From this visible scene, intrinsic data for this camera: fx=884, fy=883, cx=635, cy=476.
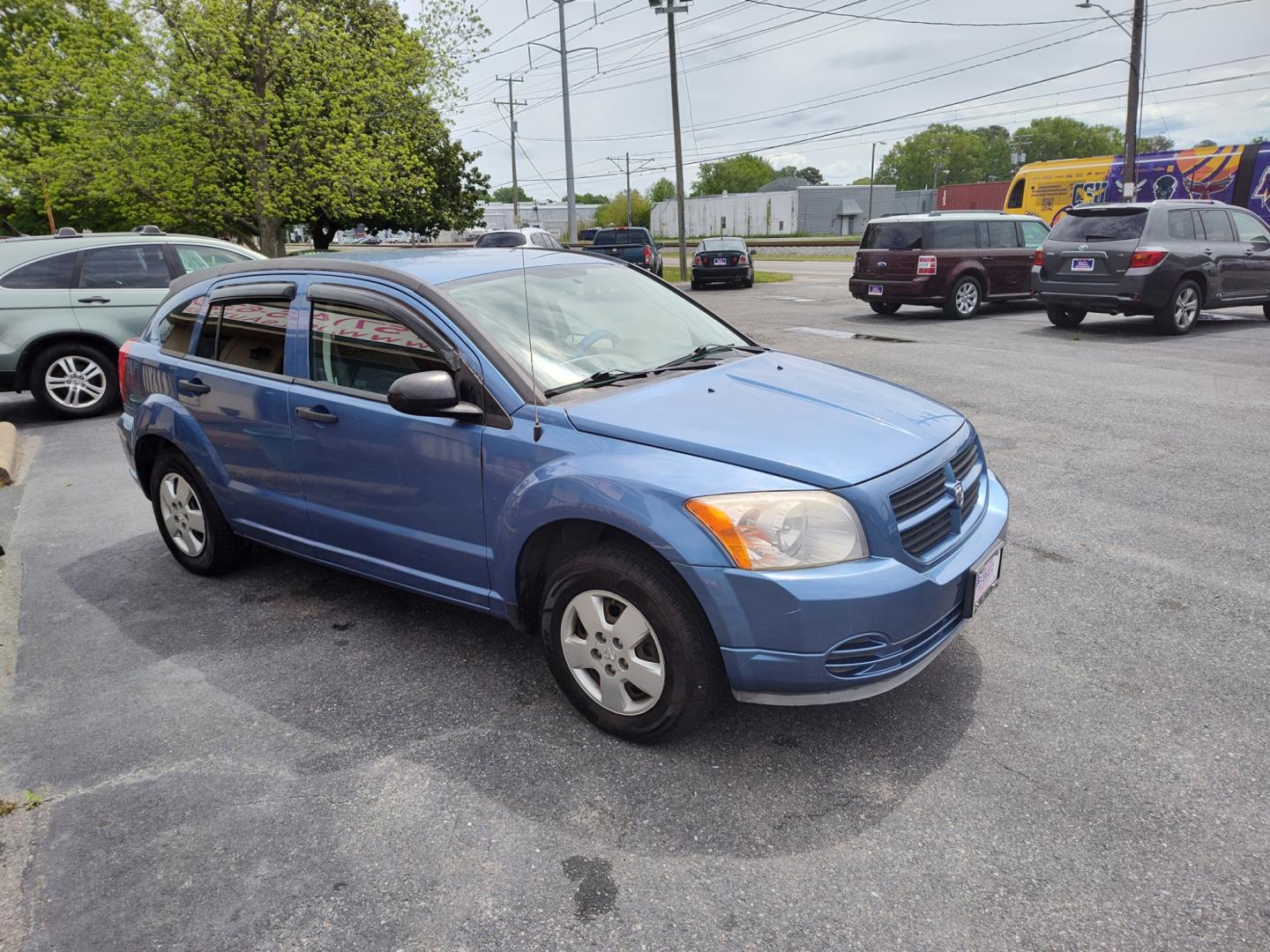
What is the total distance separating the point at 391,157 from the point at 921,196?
226 ft

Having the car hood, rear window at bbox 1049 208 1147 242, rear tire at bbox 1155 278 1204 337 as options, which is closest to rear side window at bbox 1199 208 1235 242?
rear tire at bbox 1155 278 1204 337

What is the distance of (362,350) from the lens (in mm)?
3684

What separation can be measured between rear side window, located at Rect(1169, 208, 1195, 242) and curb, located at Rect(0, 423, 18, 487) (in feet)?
45.1

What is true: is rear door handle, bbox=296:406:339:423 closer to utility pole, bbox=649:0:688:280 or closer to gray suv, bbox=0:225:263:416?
gray suv, bbox=0:225:263:416

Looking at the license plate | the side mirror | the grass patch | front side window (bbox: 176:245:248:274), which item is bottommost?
the license plate

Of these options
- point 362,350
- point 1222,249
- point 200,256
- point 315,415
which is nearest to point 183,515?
point 315,415

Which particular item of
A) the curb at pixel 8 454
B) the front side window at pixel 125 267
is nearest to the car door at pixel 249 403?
the curb at pixel 8 454

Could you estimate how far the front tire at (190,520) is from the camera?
452 cm

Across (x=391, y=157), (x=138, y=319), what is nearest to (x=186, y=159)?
(x=391, y=157)

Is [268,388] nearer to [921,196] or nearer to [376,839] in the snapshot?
[376,839]

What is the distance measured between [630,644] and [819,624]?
2.12 ft

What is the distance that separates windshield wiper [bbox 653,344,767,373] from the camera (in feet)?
12.0

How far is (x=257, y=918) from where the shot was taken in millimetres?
2342

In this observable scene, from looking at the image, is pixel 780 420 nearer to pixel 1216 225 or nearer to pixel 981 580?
pixel 981 580
